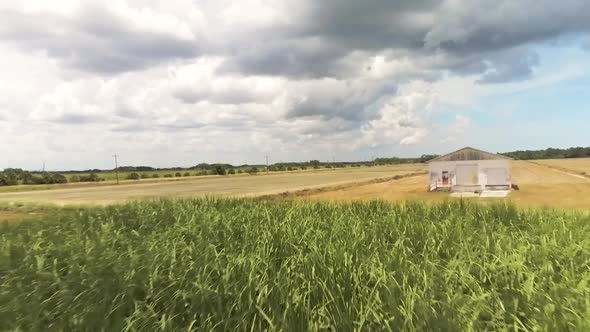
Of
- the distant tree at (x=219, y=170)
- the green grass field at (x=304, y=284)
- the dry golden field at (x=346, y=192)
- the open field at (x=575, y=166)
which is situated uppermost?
the distant tree at (x=219, y=170)

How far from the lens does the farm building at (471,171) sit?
123 feet

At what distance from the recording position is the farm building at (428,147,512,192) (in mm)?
37344

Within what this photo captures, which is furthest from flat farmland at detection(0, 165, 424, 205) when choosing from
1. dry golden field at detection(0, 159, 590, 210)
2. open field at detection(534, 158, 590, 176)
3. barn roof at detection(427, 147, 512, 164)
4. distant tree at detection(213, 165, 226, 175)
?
distant tree at detection(213, 165, 226, 175)

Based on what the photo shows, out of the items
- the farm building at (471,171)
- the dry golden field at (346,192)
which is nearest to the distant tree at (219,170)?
the dry golden field at (346,192)

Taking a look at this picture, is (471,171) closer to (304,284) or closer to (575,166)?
(304,284)

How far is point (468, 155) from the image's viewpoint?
38.6m

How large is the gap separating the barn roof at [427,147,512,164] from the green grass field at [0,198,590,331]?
3025 cm

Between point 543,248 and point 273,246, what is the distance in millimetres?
4718

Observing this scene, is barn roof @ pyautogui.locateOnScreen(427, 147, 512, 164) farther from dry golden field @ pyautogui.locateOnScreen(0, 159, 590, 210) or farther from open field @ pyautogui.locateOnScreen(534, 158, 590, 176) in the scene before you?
open field @ pyautogui.locateOnScreen(534, 158, 590, 176)

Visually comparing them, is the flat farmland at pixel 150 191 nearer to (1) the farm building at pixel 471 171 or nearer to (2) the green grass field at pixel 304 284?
(1) the farm building at pixel 471 171

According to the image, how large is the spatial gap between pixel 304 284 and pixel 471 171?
36.7 meters

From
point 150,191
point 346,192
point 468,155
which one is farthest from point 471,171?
point 150,191

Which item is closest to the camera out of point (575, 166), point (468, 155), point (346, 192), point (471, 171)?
point (471, 171)

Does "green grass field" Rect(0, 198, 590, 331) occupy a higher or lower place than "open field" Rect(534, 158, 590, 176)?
higher
